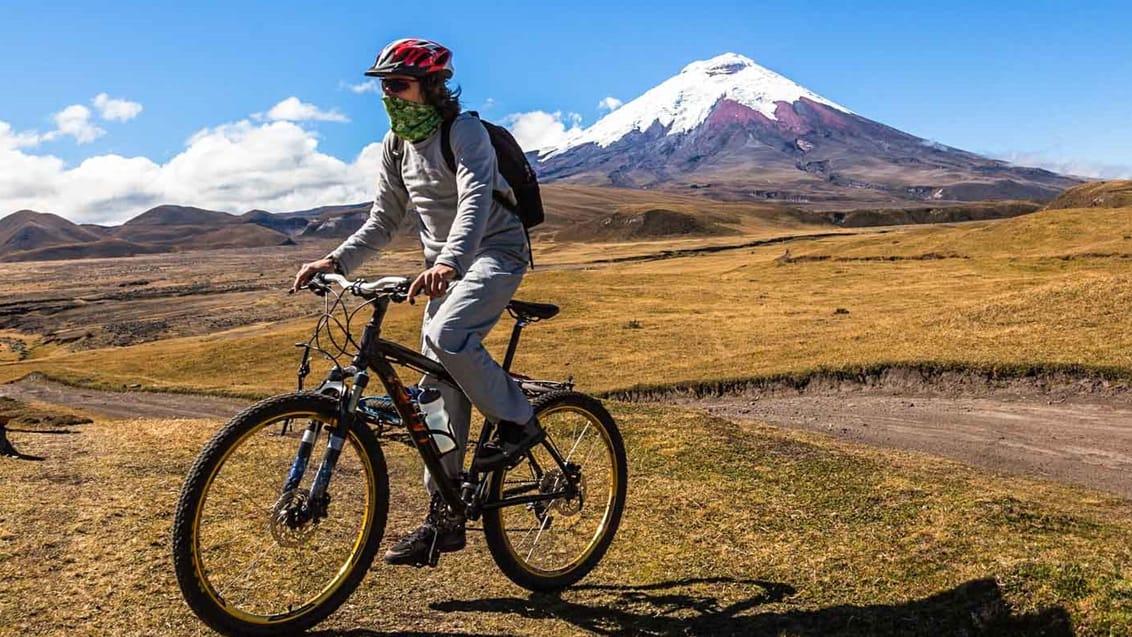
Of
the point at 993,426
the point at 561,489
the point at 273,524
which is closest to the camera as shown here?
the point at 273,524

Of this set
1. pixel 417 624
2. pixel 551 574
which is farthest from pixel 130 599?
pixel 551 574

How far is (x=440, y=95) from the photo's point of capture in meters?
5.88

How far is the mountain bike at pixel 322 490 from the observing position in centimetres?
496

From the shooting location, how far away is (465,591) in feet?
21.6

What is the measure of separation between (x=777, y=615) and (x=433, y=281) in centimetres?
354

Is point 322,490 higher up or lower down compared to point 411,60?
lower down

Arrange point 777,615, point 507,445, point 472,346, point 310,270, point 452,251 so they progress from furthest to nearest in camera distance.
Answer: point 507,445 < point 777,615 < point 310,270 < point 472,346 < point 452,251

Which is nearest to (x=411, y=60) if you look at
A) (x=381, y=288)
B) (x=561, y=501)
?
(x=381, y=288)

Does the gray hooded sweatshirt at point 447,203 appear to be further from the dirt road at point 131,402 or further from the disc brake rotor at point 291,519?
the dirt road at point 131,402

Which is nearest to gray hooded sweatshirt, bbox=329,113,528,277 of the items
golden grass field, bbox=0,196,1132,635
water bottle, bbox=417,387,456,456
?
water bottle, bbox=417,387,456,456

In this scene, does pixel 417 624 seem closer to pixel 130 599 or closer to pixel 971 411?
pixel 130 599

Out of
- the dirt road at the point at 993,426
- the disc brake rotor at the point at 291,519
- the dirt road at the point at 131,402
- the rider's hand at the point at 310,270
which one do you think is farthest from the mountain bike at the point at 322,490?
the dirt road at the point at 131,402

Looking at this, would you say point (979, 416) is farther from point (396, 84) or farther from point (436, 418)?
point (396, 84)

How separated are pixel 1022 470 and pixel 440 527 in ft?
51.1
